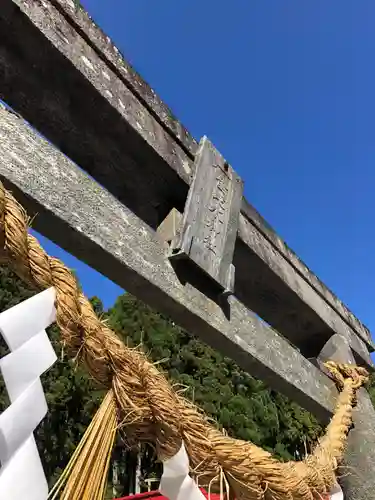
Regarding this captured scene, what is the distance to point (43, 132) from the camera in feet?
3.20

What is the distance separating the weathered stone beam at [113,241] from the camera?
781 mm

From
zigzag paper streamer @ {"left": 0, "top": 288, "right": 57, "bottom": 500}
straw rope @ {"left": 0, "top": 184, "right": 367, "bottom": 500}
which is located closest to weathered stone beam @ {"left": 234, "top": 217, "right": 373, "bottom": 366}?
straw rope @ {"left": 0, "top": 184, "right": 367, "bottom": 500}

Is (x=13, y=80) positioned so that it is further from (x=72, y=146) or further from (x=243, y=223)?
(x=243, y=223)

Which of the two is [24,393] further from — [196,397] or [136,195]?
[196,397]

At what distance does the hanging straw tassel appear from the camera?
484mm

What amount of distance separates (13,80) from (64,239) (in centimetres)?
30

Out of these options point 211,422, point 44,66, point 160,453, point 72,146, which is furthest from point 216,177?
point 160,453

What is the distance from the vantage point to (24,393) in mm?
469

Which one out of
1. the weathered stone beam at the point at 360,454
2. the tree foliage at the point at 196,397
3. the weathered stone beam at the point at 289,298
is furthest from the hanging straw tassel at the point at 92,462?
the tree foliage at the point at 196,397

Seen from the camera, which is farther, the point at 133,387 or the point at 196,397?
the point at 196,397

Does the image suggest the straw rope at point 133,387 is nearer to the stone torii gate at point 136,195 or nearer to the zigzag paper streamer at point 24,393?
the zigzag paper streamer at point 24,393

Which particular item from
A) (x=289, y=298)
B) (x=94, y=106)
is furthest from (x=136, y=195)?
(x=289, y=298)

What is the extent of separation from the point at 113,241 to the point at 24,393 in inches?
18.2

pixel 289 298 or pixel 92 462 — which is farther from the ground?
pixel 289 298
